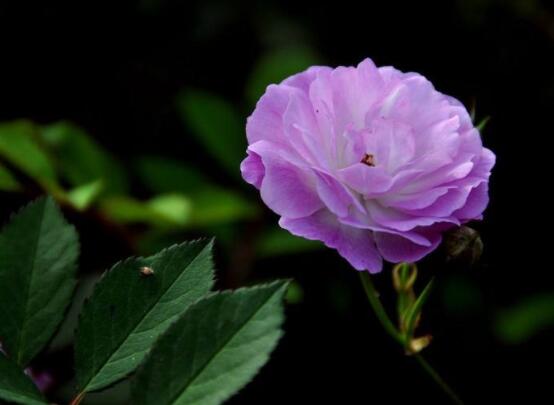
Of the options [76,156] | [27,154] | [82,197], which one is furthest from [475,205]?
[76,156]

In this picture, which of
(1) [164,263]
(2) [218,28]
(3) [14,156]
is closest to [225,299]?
(1) [164,263]

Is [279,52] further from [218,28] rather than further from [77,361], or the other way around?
[77,361]

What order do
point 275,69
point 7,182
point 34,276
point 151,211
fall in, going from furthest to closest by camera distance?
point 275,69 → point 151,211 → point 7,182 → point 34,276

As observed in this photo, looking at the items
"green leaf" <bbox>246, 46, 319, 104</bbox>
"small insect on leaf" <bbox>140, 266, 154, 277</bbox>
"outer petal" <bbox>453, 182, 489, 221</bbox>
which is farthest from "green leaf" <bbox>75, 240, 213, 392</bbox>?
"green leaf" <bbox>246, 46, 319, 104</bbox>

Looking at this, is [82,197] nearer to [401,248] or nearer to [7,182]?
[7,182]

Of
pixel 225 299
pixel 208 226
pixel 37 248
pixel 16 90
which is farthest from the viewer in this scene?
pixel 16 90

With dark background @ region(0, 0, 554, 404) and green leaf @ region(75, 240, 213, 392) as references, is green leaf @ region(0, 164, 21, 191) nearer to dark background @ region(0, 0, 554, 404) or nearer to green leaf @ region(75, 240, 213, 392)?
dark background @ region(0, 0, 554, 404)

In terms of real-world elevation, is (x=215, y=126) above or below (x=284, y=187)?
below
